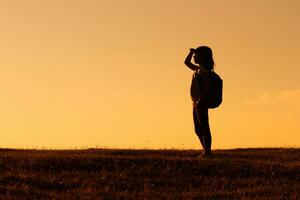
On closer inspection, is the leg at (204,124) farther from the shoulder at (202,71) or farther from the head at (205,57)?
the head at (205,57)

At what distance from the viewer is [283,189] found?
61.1 feet

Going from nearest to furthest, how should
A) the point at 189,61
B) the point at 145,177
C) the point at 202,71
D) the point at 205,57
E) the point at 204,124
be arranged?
the point at 145,177
the point at 202,71
the point at 205,57
the point at 204,124
the point at 189,61

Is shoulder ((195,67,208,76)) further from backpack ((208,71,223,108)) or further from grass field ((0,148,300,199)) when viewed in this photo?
grass field ((0,148,300,199))

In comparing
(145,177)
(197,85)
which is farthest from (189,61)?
(145,177)

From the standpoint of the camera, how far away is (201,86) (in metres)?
21.8

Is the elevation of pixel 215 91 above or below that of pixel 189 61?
below

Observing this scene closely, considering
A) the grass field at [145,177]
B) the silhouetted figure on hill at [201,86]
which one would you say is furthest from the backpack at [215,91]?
the grass field at [145,177]

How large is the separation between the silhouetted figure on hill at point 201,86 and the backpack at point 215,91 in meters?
0.09

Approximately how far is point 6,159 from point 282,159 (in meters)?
8.20

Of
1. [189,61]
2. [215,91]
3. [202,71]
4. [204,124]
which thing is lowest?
[204,124]

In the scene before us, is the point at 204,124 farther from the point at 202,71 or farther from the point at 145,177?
the point at 145,177

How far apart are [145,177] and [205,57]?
13.7ft

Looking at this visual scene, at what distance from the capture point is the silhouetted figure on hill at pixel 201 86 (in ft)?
71.2

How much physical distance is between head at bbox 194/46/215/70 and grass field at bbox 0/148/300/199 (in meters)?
2.64
